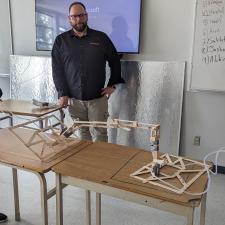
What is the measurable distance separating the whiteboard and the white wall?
73 millimetres

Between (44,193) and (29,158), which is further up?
(29,158)

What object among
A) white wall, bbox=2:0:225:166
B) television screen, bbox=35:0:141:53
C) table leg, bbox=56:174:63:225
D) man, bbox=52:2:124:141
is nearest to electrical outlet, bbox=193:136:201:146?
white wall, bbox=2:0:225:166

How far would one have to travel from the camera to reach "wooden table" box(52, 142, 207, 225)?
1231 millimetres

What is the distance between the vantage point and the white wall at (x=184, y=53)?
9.16 ft

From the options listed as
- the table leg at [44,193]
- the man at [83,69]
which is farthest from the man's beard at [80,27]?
the table leg at [44,193]

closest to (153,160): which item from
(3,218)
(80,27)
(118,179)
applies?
(118,179)

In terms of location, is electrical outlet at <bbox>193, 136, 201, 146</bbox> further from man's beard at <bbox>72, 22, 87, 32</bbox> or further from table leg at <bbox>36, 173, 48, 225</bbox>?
table leg at <bbox>36, 173, 48, 225</bbox>

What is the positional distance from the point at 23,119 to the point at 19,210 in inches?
67.0

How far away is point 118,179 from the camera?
4.49 feet

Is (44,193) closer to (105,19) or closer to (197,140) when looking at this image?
(197,140)

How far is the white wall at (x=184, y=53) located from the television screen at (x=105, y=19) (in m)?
→ 0.10

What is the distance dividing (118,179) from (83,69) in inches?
59.8

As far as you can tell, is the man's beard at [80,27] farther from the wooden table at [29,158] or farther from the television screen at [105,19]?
the wooden table at [29,158]

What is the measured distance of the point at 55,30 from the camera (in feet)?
11.0
